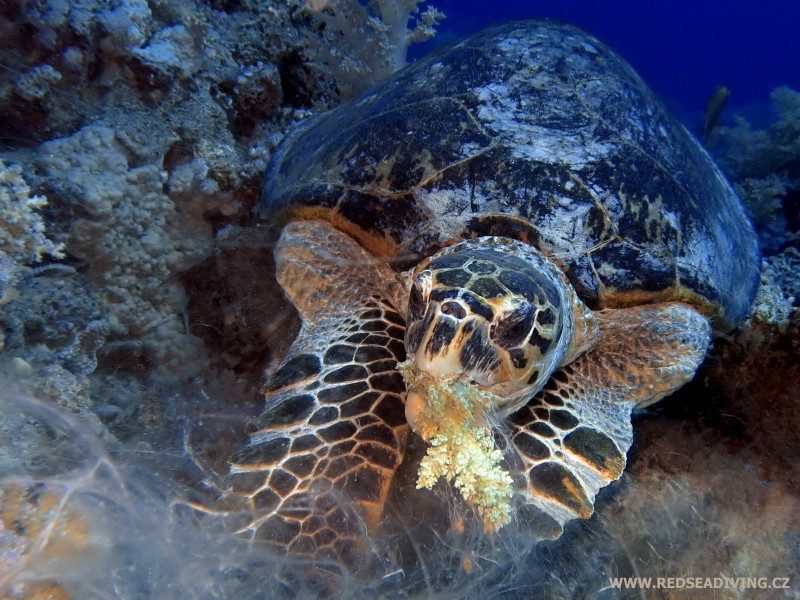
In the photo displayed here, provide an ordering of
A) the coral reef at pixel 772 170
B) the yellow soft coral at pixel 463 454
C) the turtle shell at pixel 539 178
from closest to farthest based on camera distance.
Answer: the yellow soft coral at pixel 463 454 → the turtle shell at pixel 539 178 → the coral reef at pixel 772 170

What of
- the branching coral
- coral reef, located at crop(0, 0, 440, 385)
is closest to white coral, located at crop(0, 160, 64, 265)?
coral reef, located at crop(0, 0, 440, 385)

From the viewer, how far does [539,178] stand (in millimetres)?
2303

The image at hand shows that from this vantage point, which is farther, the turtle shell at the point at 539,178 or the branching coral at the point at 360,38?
the branching coral at the point at 360,38

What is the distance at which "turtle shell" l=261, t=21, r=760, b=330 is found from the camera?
2283mm

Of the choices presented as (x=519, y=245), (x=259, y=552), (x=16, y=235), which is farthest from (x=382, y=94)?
(x=259, y=552)

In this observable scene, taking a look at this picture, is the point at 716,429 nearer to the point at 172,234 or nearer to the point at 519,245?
the point at 519,245

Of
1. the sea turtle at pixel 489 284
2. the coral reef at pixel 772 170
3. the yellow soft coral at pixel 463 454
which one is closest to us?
the yellow soft coral at pixel 463 454

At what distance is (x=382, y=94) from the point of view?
119 inches

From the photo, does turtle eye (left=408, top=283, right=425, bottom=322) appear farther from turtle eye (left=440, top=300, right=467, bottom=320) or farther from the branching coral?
the branching coral

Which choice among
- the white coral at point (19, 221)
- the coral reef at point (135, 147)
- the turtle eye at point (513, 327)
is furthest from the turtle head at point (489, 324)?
the white coral at point (19, 221)

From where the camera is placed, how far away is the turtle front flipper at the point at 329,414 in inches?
64.9

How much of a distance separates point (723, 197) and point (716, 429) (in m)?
1.69

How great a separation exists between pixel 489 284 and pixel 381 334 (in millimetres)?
740

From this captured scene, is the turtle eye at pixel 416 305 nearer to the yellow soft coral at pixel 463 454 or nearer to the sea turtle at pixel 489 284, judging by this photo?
the sea turtle at pixel 489 284
